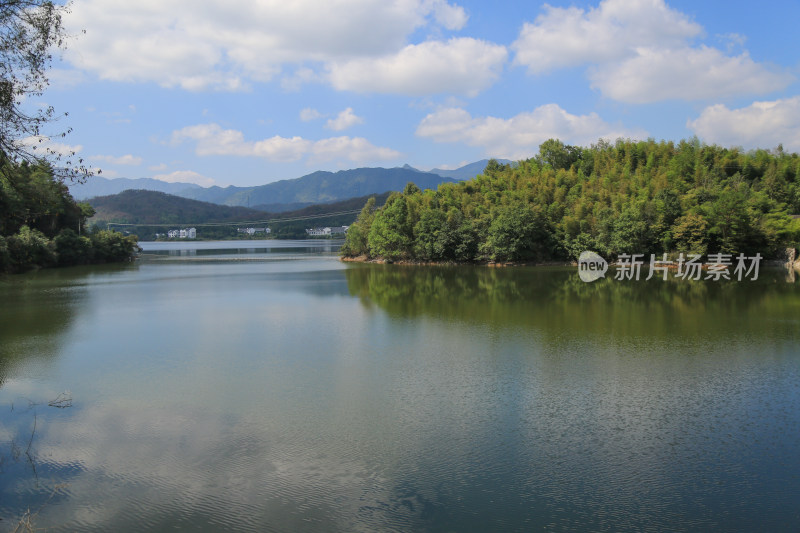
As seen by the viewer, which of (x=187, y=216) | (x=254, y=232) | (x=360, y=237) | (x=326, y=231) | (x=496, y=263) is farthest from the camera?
(x=254, y=232)

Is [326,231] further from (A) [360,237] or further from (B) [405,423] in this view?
(B) [405,423]

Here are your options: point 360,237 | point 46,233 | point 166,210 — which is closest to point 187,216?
point 166,210

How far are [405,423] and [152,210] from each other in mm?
122980

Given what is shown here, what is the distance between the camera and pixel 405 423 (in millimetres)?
7602

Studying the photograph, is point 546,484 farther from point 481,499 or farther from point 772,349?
point 772,349

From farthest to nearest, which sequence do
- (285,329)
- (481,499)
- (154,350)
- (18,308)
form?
(18,308), (285,329), (154,350), (481,499)

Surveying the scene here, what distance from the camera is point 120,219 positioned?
352 feet

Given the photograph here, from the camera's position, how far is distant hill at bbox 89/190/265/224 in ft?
362

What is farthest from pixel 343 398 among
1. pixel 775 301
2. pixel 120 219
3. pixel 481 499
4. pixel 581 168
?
pixel 120 219

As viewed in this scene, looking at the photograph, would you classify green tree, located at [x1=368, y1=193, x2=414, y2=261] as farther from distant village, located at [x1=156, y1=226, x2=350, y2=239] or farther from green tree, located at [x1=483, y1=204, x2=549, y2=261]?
distant village, located at [x1=156, y1=226, x2=350, y2=239]

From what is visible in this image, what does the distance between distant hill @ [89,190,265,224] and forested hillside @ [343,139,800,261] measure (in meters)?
78.6

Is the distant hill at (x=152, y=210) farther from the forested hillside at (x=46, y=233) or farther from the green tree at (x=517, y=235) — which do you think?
the green tree at (x=517, y=235)

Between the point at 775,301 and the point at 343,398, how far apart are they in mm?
17345

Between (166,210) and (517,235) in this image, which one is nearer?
(517,235)
